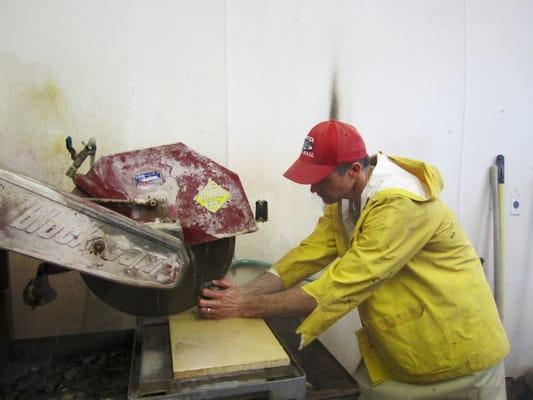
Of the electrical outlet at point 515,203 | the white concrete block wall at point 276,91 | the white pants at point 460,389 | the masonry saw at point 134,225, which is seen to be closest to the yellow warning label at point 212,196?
the masonry saw at point 134,225

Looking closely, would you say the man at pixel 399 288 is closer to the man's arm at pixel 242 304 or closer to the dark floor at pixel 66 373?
the man's arm at pixel 242 304

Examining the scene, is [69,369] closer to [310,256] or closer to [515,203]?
[310,256]

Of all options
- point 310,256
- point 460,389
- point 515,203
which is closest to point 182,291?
point 310,256

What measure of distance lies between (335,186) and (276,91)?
2.38ft

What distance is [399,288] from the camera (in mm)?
1255

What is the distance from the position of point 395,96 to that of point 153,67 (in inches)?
45.0

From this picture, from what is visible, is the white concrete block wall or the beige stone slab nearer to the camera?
the beige stone slab

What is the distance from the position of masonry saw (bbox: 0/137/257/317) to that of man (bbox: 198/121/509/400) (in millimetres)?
163

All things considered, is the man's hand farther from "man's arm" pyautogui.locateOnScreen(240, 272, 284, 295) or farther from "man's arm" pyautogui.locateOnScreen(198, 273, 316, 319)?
"man's arm" pyautogui.locateOnScreen(240, 272, 284, 295)

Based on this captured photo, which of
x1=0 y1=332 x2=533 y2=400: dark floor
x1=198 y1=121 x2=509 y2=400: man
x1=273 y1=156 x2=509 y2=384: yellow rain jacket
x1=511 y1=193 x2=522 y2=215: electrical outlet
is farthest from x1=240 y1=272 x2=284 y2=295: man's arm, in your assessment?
x1=511 y1=193 x2=522 y2=215: electrical outlet

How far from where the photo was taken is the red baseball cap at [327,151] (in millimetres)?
1226

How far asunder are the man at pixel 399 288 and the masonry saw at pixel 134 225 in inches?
6.4

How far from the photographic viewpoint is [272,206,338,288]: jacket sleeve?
1514 millimetres

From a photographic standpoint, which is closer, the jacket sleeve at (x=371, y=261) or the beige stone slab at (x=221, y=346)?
the beige stone slab at (x=221, y=346)
